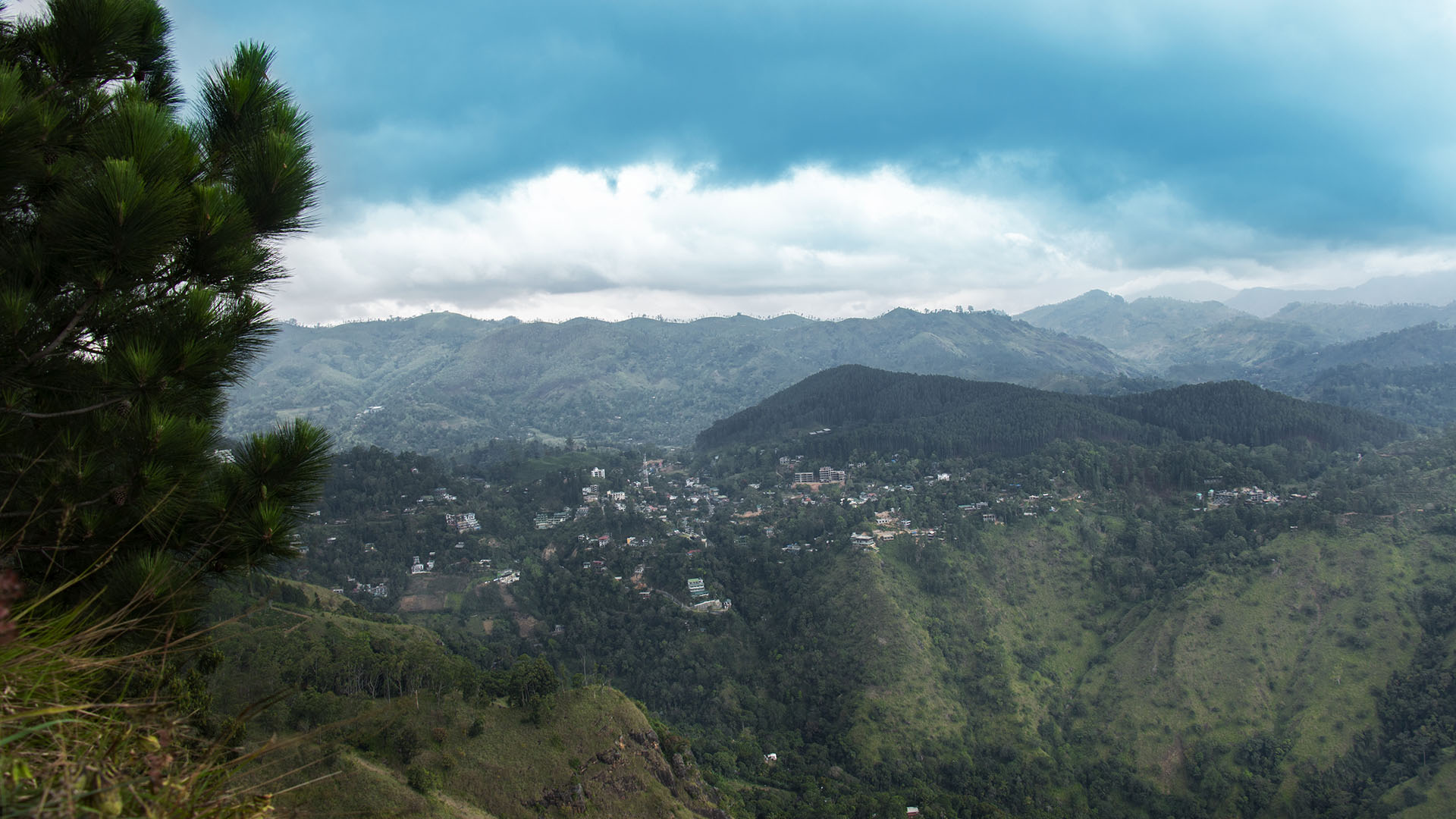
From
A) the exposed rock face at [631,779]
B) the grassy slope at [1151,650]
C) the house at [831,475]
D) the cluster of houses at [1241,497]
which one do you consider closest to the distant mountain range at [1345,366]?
→ the cluster of houses at [1241,497]

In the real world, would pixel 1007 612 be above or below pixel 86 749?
below

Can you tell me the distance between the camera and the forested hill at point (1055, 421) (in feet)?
198

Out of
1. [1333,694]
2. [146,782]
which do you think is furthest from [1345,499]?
[146,782]

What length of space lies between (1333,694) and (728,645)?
25395mm

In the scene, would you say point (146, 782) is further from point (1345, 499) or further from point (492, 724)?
point (1345, 499)

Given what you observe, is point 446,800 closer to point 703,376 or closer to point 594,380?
→ point 594,380

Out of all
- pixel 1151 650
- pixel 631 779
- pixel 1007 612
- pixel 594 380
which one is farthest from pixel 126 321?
pixel 594 380

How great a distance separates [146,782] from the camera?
2012 millimetres

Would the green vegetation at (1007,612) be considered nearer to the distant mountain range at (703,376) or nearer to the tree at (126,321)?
the tree at (126,321)

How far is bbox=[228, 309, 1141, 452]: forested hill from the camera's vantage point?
12938cm

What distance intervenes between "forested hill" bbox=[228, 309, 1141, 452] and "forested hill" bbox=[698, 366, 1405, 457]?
119 feet

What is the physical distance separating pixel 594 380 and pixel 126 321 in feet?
544

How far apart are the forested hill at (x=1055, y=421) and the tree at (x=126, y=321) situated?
61.1 metres

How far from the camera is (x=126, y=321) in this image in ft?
13.6
